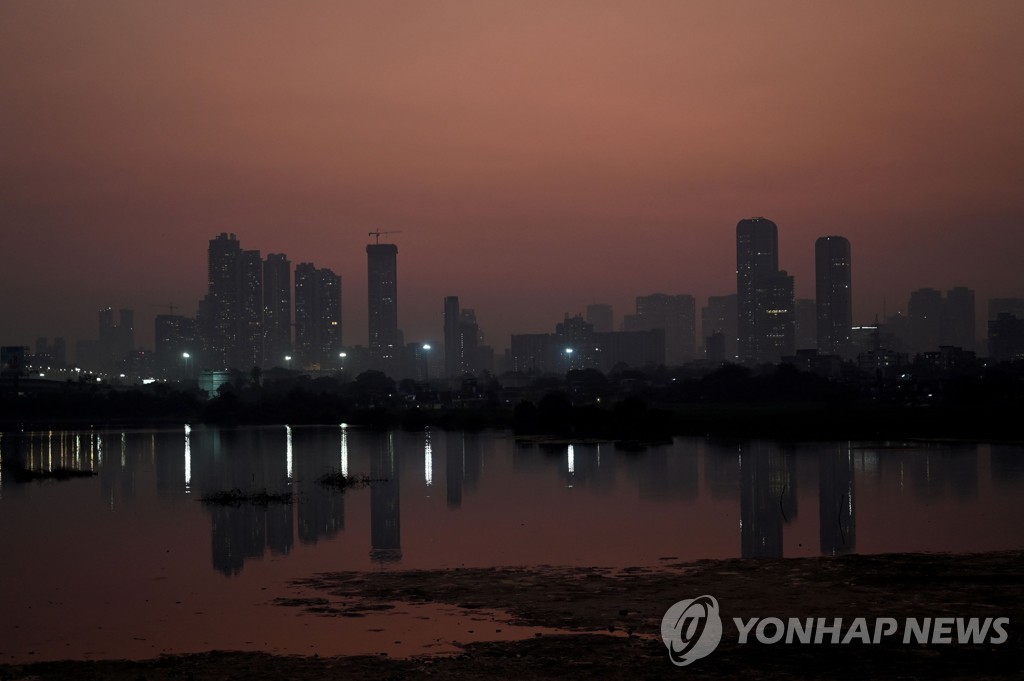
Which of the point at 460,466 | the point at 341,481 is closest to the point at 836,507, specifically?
the point at 341,481

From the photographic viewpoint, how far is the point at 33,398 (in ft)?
510

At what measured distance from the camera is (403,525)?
120ft

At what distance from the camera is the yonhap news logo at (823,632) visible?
56.3ft

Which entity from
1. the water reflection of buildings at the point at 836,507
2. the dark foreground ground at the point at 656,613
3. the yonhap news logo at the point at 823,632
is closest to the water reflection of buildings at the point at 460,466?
the water reflection of buildings at the point at 836,507

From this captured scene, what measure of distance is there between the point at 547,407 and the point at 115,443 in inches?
1467

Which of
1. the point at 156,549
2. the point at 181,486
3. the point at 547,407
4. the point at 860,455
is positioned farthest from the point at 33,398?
the point at 156,549

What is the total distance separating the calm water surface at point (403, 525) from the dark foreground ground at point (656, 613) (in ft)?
3.80

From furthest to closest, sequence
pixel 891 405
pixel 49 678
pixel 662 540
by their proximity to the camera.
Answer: pixel 891 405
pixel 662 540
pixel 49 678

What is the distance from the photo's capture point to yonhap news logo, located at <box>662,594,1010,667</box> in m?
17.2

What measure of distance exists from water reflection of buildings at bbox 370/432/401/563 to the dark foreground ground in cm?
409

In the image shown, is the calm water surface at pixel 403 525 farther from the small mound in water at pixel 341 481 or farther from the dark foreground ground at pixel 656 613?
the dark foreground ground at pixel 656 613

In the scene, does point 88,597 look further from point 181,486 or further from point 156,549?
point 181,486

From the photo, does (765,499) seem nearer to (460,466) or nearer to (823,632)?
(460,466)

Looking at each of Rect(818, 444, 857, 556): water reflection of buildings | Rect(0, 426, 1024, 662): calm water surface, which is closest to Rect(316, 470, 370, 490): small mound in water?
Rect(0, 426, 1024, 662): calm water surface
